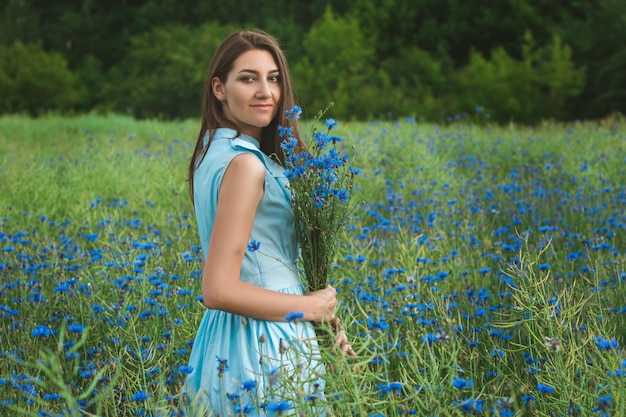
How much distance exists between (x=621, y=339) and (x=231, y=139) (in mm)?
1733

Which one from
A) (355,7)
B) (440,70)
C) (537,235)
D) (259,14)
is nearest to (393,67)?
(440,70)

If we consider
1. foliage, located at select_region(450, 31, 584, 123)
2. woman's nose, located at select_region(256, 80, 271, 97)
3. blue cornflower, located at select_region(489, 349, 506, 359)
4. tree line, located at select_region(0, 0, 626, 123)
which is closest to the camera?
woman's nose, located at select_region(256, 80, 271, 97)

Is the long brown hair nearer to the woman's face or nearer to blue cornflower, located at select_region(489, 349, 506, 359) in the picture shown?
the woman's face

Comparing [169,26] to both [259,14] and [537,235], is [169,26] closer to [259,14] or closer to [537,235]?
[259,14]

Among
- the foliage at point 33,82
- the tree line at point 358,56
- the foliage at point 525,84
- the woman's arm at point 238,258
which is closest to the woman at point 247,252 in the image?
the woman's arm at point 238,258

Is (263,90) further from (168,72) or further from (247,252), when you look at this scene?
(168,72)

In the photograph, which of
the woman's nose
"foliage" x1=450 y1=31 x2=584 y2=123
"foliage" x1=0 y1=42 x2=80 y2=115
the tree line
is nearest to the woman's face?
the woman's nose

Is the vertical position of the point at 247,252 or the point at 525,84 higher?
the point at 247,252

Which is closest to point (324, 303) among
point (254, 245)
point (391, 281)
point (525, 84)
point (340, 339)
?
point (340, 339)

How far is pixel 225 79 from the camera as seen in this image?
2258 millimetres

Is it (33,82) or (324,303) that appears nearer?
(324,303)

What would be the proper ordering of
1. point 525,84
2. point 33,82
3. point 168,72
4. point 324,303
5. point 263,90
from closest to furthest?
1. point 324,303
2. point 263,90
3. point 525,84
4. point 33,82
5. point 168,72

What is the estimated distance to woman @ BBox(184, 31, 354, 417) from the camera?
1.90 metres

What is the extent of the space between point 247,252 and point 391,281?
1.37 m
